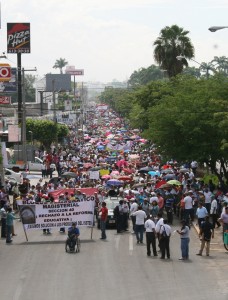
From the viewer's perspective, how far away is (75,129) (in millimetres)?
127500

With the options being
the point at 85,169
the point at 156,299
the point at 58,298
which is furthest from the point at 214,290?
the point at 85,169

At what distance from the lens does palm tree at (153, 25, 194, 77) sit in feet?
232

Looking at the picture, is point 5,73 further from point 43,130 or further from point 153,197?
point 153,197

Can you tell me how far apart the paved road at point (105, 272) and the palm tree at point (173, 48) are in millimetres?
42347

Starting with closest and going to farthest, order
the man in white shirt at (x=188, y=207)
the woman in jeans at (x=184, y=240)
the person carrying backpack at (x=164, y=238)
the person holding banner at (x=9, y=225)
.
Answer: the woman in jeans at (x=184, y=240)
the person carrying backpack at (x=164, y=238)
the person holding banner at (x=9, y=225)
the man in white shirt at (x=188, y=207)

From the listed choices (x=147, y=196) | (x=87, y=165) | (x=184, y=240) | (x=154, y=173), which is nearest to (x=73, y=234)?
(x=184, y=240)

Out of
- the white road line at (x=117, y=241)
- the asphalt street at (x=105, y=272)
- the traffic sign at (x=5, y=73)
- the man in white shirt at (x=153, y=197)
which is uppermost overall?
the traffic sign at (x=5, y=73)

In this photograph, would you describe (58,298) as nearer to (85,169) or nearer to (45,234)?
(45,234)

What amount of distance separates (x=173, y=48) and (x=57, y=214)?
142ft

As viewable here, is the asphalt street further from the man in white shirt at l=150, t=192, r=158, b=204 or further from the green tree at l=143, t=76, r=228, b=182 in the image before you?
the green tree at l=143, t=76, r=228, b=182

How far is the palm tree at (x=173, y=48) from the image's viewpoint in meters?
70.6

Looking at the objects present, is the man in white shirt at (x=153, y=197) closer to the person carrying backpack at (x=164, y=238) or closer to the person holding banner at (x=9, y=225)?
the person holding banner at (x=9, y=225)

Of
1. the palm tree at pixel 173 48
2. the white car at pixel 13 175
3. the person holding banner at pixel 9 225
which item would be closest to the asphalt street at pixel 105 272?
the person holding banner at pixel 9 225

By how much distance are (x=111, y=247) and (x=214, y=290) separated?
316 inches
